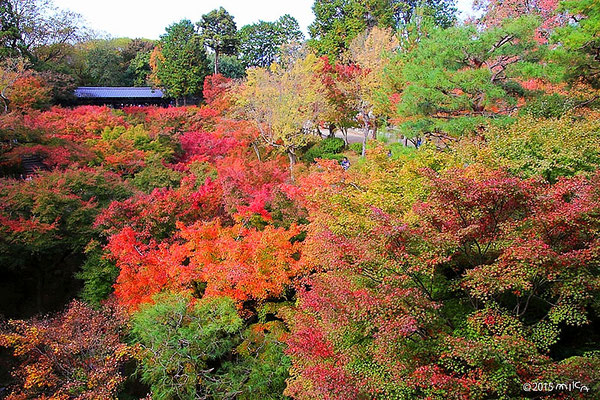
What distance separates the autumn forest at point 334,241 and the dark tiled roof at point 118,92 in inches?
350

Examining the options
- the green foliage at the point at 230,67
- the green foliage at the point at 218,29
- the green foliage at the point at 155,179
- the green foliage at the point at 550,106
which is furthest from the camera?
the green foliage at the point at 218,29

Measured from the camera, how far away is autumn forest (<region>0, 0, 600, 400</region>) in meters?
6.39

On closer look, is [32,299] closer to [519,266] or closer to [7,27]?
[519,266]

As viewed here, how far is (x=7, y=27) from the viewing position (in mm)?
27266

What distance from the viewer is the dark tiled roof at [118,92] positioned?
32406 mm

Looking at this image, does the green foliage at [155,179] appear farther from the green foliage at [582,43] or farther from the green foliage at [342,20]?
the green foliage at [342,20]

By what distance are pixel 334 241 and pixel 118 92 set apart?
32.5 m

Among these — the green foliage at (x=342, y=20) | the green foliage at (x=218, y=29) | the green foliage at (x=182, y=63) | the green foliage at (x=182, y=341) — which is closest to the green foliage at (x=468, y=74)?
the green foliage at (x=182, y=341)

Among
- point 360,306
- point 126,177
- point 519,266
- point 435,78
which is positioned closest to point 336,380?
point 360,306

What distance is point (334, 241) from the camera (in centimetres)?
821

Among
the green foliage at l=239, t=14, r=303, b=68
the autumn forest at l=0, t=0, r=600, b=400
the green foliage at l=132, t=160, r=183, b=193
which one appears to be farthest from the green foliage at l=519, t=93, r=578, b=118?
the green foliage at l=239, t=14, r=303, b=68

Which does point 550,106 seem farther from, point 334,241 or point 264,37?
point 264,37

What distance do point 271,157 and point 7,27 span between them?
68.5ft

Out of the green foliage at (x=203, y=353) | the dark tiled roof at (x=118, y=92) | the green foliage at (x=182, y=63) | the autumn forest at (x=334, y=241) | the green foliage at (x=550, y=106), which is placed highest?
the green foliage at (x=182, y=63)
